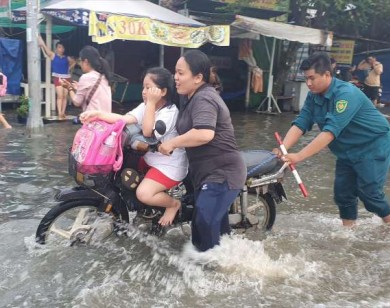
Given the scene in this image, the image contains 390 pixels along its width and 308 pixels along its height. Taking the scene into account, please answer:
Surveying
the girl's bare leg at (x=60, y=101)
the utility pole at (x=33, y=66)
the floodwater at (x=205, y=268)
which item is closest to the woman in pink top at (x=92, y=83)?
the floodwater at (x=205, y=268)

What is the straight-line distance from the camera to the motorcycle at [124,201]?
3.78 m

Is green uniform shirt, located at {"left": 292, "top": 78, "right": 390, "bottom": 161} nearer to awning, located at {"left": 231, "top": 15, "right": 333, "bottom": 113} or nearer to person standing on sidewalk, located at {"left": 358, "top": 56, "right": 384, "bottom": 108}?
awning, located at {"left": 231, "top": 15, "right": 333, "bottom": 113}

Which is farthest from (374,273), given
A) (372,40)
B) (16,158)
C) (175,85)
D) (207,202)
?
(372,40)

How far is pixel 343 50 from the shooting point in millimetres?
16984

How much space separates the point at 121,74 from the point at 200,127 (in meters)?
12.1

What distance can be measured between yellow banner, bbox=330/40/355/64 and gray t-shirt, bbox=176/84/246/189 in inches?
570

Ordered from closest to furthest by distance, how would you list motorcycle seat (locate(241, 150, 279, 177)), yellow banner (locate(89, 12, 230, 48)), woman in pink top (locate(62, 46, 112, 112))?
motorcycle seat (locate(241, 150, 279, 177)) → woman in pink top (locate(62, 46, 112, 112)) → yellow banner (locate(89, 12, 230, 48))

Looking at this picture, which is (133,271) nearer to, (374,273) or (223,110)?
(223,110)

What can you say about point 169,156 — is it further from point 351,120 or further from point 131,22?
point 131,22

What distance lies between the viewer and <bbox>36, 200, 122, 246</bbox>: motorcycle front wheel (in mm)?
3953

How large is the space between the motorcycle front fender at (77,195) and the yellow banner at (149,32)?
6187mm

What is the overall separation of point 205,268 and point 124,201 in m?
0.88

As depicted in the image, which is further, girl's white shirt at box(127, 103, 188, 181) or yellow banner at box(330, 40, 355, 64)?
yellow banner at box(330, 40, 355, 64)

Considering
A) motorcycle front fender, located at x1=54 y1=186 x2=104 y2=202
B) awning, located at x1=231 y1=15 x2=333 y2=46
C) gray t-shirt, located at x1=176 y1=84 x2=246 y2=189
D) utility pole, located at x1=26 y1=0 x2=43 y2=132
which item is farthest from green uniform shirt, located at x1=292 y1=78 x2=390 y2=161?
awning, located at x1=231 y1=15 x2=333 y2=46
